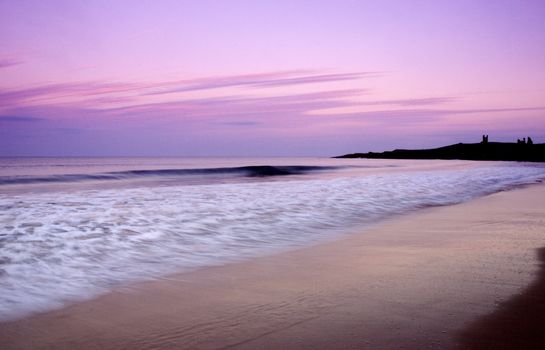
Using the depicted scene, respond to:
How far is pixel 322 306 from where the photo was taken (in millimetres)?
3080

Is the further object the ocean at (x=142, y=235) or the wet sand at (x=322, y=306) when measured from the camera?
the ocean at (x=142, y=235)

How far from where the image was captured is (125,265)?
4617 mm

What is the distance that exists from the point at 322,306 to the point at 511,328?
1106mm

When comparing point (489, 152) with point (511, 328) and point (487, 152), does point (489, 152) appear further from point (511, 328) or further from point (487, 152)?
point (511, 328)

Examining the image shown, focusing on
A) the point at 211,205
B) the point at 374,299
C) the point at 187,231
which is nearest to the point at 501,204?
the point at 211,205

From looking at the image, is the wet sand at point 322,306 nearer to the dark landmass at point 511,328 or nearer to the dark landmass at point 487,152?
the dark landmass at point 511,328

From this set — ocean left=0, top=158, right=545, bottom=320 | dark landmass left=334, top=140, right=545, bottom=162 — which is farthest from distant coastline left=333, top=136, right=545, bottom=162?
ocean left=0, top=158, right=545, bottom=320

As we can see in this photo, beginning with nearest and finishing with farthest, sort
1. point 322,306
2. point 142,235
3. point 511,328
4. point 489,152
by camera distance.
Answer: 1. point 511,328
2. point 322,306
3. point 142,235
4. point 489,152

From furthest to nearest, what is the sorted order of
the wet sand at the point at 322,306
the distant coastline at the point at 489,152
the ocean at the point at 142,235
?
1. the distant coastline at the point at 489,152
2. the ocean at the point at 142,235
3. the wet sand at the point at 322,306

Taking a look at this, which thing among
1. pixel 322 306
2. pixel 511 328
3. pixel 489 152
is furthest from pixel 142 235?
pixel 489 152

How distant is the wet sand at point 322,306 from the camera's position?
252cm

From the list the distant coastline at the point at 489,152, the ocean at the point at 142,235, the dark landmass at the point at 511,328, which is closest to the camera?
the dark landmass at the point at 511,328

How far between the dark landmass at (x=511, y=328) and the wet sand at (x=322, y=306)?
1 cm

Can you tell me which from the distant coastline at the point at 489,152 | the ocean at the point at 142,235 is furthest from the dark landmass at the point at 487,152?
the ocean at the point at 142,235
